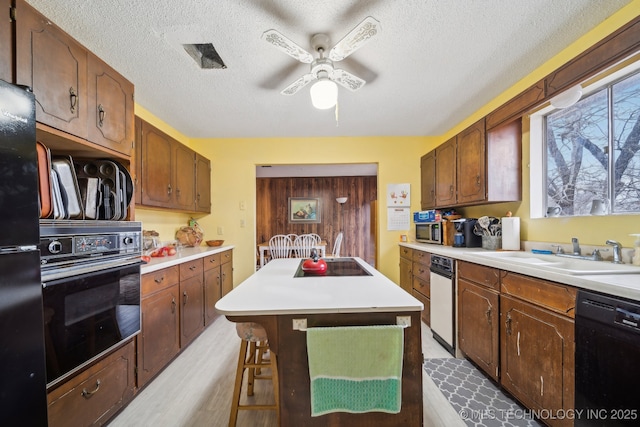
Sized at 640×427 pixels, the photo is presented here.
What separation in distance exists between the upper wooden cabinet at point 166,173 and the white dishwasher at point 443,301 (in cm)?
272

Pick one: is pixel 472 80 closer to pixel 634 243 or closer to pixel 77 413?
pixel 634 243

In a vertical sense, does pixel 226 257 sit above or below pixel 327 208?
below

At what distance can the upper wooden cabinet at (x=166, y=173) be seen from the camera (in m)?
2.18

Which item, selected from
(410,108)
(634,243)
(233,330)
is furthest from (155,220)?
(634,243)

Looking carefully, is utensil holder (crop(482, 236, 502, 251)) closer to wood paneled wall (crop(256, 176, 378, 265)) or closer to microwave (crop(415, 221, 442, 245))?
microwave (crop(415, 221, 442, 245))

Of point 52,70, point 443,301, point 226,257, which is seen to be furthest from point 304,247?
point 52,70

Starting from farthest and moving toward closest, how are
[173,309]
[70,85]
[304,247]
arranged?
[304,247] → [173,309] → [70,85]

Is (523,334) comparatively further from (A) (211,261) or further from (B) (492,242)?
(A) (211,261)

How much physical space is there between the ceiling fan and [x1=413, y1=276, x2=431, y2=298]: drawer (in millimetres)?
2045

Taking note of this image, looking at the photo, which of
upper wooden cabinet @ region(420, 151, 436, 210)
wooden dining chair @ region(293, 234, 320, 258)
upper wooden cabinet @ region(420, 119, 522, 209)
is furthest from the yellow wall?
wooden dining chair @ region(293, 234, 320, 258)

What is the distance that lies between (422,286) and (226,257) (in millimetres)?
2404

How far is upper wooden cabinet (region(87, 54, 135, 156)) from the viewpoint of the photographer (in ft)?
4.61

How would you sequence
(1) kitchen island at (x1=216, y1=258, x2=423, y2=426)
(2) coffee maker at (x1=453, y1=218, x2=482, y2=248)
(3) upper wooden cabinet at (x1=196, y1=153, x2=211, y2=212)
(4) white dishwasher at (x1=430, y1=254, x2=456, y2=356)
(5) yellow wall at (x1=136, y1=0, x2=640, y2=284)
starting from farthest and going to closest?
(5) yellow wall at (x1=136, y1=0, x2=640, y2=284) < (3) upper wooden cabinet at (x1=196, y1=153, x2=211, y2=212) < (2) coffee maker at (x1=453, y1=218, x2=482, y2=248) < (4) white dishwasher at (x1=430, y1=254, x2=456, y2=356) < (1) kitchen island at (x1=216, y1=258, x2=423, y2=426)

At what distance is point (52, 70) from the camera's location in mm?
1186
